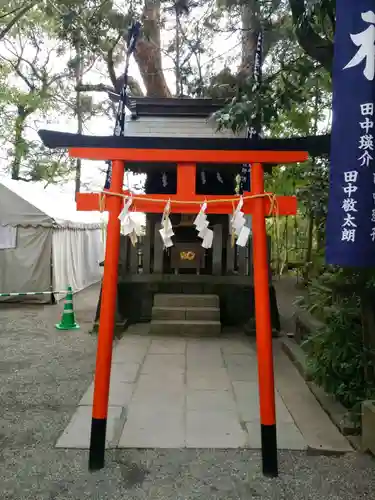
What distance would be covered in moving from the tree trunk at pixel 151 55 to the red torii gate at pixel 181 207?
239 inches

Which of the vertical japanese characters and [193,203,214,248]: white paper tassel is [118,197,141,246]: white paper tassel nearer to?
[193,203,214,248]: white paper tassel

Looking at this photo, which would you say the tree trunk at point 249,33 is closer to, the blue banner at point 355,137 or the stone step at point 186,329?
the blue banner at point 355,137

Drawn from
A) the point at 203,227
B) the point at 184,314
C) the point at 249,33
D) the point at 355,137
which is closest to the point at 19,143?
the point at 249,33

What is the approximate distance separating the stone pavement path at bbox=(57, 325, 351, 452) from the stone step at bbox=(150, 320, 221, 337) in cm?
99

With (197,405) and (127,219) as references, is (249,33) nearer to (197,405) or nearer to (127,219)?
(127,219)

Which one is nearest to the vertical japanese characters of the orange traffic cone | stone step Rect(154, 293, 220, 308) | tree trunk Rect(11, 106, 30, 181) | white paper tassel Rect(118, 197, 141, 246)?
white paper tassel Rect(118, 197, 141, 246)

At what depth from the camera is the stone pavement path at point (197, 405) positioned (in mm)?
3859

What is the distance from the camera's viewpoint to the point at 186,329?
801cm

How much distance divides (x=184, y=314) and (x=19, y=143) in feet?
48.7

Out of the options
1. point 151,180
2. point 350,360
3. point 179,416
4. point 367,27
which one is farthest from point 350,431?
point 151,180

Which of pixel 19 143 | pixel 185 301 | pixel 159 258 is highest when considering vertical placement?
pixel 19 143

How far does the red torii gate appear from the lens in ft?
11.3

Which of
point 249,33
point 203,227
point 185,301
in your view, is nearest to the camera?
point 203,227

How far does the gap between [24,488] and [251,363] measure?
3.89 meters
